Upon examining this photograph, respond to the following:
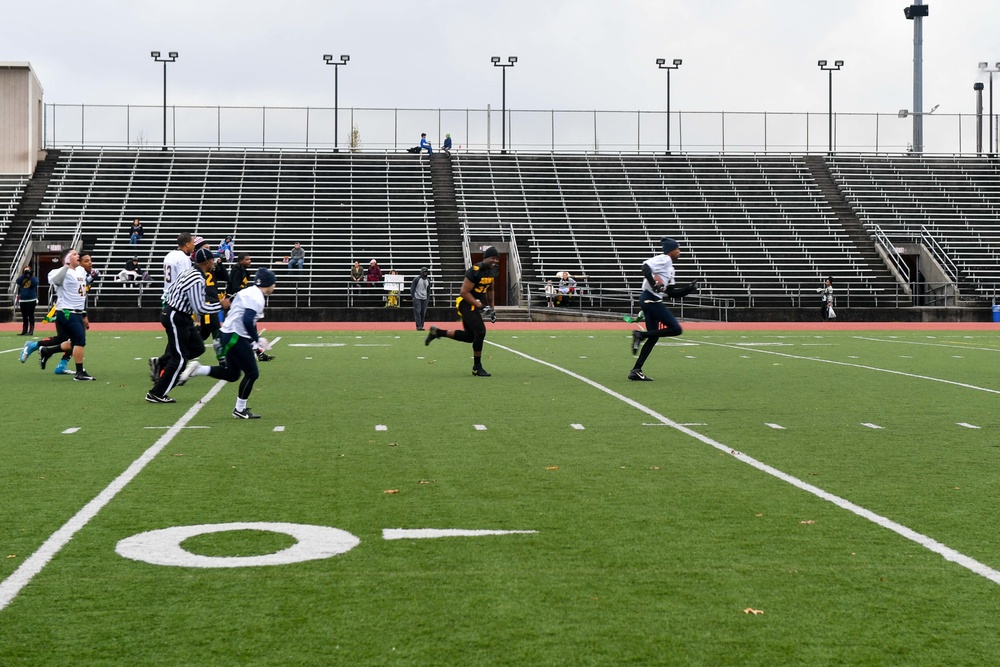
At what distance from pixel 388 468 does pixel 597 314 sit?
1281 inches

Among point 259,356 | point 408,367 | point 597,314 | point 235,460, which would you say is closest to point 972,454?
point 235,460

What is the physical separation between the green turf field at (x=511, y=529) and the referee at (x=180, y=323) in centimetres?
51

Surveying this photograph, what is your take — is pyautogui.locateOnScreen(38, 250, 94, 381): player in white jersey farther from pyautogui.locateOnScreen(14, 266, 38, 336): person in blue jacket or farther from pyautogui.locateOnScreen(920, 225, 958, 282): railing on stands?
pyautogui.locateOnScreen(920, 225, 958, 282): railing on stands

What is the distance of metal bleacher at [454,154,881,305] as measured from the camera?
46.1 metres

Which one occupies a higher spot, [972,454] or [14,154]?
[14,154]

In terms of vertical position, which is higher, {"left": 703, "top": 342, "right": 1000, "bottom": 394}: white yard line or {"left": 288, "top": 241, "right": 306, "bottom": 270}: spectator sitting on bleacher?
{"left": 288, "top": 241, "right": 306, "bottom": 270}: spectator sitting on bleacher

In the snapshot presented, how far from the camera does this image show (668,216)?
50.9 m

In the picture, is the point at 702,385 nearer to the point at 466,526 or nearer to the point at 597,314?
the point at 466,526

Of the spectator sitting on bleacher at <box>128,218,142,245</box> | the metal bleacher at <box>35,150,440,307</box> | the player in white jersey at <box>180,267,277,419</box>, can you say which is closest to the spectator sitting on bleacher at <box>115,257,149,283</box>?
the metal bleacher at <box>35,150,440,307</box>

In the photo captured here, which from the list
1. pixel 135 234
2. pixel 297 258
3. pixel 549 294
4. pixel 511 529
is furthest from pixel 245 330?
pixel 135 234

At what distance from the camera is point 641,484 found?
8125 millimetres

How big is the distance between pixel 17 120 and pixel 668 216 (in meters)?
28.1

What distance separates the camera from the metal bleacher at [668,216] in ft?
151

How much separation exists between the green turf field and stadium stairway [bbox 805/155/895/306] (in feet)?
112
